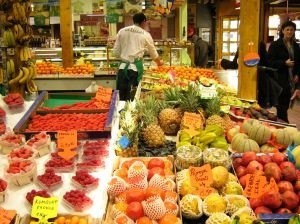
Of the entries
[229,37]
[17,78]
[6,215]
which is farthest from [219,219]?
[229,37]

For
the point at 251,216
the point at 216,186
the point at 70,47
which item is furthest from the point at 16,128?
the point at 70,47

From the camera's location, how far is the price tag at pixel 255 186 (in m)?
2.55

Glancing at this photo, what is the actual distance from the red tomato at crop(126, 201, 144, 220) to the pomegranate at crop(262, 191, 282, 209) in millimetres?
771

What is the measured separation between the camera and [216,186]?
263 centimetres

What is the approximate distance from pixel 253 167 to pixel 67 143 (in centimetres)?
144

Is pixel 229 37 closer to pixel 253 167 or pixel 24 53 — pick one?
pixel 24 53

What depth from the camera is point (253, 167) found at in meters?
2.77

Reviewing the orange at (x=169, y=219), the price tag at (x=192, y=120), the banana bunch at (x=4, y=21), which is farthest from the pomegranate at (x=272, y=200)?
the banana bunch at (x=4, y=21)

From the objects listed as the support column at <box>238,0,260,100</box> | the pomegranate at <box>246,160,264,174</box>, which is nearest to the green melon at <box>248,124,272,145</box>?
the pomegranate at <box>246,160,264,174</box>

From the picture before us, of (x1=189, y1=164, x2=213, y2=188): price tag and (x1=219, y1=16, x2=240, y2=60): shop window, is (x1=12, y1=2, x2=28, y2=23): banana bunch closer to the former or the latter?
(x1=189, y1=164, x2=213, y2=188): price tag

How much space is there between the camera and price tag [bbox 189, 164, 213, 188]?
8.55 ft

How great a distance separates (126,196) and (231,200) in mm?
661

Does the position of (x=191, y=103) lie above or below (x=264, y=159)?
above

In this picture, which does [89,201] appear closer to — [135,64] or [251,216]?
[251,216]
